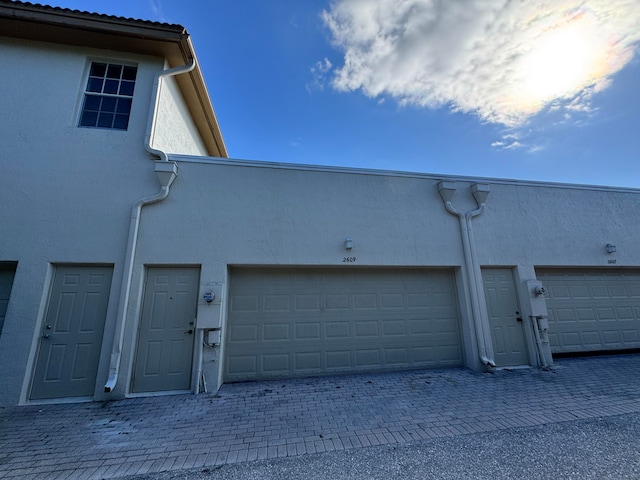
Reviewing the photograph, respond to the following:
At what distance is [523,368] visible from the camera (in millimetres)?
5125

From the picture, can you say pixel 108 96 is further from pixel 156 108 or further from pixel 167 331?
pixel 167 331

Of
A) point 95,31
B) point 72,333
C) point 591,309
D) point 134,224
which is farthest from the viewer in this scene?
point 591,309

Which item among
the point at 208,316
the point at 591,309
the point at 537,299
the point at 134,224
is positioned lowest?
the point at 591,309

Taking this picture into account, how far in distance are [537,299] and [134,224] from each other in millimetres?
7765

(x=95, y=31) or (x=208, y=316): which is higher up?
(x=95, y=31)

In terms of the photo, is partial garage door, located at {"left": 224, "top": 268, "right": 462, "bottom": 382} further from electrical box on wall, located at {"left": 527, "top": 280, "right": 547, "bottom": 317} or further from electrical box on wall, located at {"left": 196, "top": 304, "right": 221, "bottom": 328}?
electrical box on wall, located at {"left": 527, "top": 280, "right": 547, "bottom": 317}

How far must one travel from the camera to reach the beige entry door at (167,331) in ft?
13.9

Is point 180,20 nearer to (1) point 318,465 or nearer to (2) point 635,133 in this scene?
(1) point 318,465

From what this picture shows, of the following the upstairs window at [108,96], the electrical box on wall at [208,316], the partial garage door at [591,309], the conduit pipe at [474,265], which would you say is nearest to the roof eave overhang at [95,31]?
the upstairs window at [108,96]

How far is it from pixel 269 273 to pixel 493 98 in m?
6.82

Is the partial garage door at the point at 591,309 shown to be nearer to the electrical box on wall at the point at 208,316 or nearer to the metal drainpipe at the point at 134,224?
the electrical box on wall at the point at 208,316

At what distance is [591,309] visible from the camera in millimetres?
5996

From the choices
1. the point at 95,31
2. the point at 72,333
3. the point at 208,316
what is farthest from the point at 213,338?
the point at 95,31

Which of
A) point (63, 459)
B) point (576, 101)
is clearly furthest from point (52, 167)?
point (576, 101)
